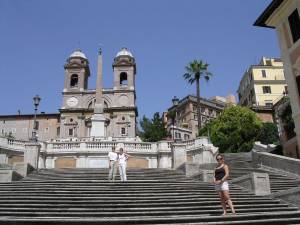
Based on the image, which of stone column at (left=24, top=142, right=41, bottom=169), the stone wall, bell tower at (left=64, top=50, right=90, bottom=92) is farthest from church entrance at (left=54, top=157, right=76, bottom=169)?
bell tower at (left=64, top=50, right=90, bottom=92)

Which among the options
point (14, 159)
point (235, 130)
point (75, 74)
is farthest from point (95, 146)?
point (75, 74)

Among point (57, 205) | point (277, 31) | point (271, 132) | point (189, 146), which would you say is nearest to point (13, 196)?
point (57, 205)

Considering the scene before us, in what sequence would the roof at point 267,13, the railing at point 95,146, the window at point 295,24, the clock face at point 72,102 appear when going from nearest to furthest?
the window at point 295,24 < the roof at point 267,13 < the railing at point 95,146 < the clock face at point 72,102

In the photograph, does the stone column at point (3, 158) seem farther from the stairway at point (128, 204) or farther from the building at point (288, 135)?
Result: the building at point (288, 135)

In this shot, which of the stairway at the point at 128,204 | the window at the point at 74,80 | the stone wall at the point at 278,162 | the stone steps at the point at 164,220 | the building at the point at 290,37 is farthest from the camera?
the window at the point at 74,80

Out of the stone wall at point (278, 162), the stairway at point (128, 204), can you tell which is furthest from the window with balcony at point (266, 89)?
the stairway at point (128, 204)

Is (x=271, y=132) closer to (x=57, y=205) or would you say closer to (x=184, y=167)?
(x=184, y=167)

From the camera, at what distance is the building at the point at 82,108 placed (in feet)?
254

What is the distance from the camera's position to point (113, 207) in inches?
444

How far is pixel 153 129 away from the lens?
66312mm

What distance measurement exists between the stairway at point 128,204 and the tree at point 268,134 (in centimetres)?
3756

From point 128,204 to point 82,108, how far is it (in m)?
69.1

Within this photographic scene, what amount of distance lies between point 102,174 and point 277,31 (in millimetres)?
13634

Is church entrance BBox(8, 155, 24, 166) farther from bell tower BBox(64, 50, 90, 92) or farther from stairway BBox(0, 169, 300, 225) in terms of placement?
bell tower BBox(64, 50, 90, 92)
